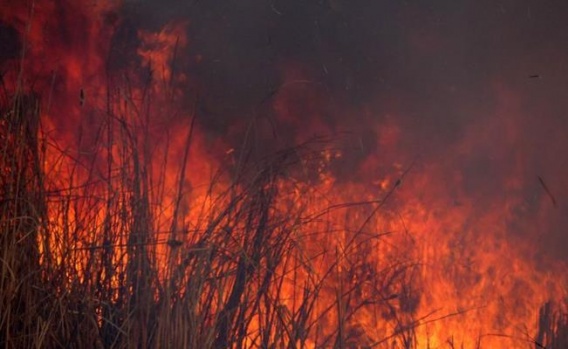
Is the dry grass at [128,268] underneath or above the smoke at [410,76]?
underneath

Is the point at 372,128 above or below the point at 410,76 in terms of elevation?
Answer: below

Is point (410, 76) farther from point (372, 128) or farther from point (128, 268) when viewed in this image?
point (128, 268)

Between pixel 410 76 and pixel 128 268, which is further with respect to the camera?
pixel 410 76

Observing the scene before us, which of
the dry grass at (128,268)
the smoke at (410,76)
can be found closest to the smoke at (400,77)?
the smoke at (410,76)

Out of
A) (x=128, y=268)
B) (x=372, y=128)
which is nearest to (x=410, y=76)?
(x=372, y=128)

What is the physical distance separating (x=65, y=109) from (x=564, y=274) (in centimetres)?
208

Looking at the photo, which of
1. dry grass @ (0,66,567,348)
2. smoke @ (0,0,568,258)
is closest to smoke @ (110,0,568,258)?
smoke @ (0,0,568,258)

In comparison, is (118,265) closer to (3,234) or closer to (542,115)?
(3,234)

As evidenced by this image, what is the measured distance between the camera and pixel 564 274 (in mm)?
2688

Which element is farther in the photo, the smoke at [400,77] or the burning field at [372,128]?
the smoke at [400,77]

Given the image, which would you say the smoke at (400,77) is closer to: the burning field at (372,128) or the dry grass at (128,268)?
the burning field at (372,128)

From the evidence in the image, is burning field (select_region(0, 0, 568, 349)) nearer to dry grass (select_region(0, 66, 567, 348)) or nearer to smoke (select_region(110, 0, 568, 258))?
smoke (select_region(110, 0, 568, 258))

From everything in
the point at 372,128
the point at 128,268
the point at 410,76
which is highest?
the point at 410,76

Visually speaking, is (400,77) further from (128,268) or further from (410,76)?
(128,268)
